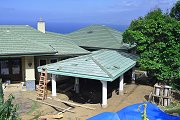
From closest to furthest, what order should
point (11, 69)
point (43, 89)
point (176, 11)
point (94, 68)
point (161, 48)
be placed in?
point (94, 68)
point (43, 89)
point (161, 48)
point (11, 69)
point (176, 11)

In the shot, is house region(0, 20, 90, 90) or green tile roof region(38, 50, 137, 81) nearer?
green tile roof region(38, 50, 137, 81)

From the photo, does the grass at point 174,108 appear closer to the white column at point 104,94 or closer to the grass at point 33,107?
the white column at point 104,94

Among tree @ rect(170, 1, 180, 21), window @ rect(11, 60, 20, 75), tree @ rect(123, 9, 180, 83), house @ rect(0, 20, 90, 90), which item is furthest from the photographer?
tree @ rect(170, 1, 180, 21)

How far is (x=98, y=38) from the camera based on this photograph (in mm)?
31859

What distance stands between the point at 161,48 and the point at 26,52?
10.5m

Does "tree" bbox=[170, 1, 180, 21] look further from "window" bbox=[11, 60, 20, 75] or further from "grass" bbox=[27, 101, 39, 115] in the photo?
"grass" bbox=[27, 101, 39, 115]

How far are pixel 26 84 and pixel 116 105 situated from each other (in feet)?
25.3

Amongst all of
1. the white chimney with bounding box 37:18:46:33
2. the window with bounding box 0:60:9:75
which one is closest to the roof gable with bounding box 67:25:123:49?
the white chimney with bounding box 37:18:46:33

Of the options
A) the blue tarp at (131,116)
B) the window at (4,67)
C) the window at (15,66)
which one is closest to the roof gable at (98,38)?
the window at (15,66)

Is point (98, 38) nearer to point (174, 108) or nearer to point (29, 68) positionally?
point (29, 68)

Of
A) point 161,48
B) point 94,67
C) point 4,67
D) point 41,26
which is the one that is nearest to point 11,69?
point 4,67

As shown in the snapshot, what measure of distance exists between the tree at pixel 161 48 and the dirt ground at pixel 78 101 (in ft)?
7.41

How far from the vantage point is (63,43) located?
27219mm

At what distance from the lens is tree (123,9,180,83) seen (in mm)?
21281
